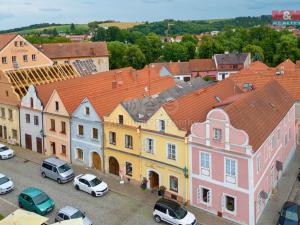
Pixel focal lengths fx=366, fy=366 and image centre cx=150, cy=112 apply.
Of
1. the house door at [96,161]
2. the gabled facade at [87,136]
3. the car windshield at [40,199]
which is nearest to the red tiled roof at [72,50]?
the gabled facade at [87,136]

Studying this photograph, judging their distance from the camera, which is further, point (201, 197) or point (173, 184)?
point (173, 184)

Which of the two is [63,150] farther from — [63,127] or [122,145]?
[122,145]

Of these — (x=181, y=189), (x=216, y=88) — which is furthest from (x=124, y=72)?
(x=181, y=189)

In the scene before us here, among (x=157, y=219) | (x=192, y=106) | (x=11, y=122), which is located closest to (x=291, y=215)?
(x=157, y=219)

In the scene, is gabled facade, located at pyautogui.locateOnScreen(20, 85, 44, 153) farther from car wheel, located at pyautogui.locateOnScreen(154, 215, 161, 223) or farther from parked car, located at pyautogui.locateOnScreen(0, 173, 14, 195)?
car wheel, located at pyautogui.locateOnScreen(154, 215, 161, 223)

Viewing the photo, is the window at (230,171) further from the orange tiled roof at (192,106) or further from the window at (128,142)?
the window at (128,142)

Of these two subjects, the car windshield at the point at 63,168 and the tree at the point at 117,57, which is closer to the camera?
the car windshield at the point at 63,168
